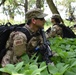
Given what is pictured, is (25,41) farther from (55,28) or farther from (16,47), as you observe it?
(55,28)

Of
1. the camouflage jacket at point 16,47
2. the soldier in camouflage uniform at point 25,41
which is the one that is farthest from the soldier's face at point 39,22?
the camouflage jacket at point 16,47

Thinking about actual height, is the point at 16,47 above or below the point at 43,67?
above

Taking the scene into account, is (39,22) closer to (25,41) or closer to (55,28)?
(25,41)

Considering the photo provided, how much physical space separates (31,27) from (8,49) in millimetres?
449

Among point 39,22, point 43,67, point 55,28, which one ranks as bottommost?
point 43,67

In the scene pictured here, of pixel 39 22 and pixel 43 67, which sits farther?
pixel 39 22

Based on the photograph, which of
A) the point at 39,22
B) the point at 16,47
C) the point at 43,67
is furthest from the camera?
the point at 39,22

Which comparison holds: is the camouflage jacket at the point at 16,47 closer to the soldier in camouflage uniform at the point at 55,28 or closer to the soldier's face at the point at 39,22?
the soldier's face at the point at 39,22

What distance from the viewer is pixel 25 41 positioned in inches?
130

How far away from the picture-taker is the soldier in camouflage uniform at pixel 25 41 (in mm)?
3227

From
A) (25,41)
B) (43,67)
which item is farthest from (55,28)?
(43,67)

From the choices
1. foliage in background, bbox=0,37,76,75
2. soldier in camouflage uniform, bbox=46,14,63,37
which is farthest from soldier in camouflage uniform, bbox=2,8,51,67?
soldier in camouflage uniform, bbox=46,14,63,37

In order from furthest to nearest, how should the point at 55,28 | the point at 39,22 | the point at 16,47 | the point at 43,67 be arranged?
the point at 55,28
the point at 39,22
the point at 16,47
the point at 43,67

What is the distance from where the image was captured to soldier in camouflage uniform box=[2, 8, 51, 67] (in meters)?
3.23
